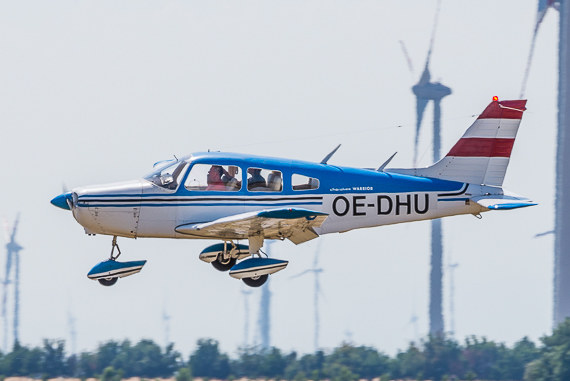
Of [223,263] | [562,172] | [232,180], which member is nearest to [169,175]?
[232,180]

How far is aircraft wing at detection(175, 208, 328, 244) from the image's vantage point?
26766 mm

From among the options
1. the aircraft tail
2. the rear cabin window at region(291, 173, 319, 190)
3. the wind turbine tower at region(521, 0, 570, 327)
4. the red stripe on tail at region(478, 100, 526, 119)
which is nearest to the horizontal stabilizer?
the aircraft tail

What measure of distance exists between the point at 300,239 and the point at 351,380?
44.1 metres

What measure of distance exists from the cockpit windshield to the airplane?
2 centimetres

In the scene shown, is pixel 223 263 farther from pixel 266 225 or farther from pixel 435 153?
pixel 435 153

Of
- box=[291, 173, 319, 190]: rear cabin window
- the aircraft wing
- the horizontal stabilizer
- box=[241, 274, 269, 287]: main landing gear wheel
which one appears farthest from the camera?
the horizontal stabilizer

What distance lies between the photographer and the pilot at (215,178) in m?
28.4

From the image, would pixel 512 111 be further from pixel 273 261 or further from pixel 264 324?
pixel 264 324

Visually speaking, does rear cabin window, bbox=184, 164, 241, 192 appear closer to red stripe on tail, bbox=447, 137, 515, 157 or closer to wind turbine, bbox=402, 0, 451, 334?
red stripe on tail, bbox=447, 137, 515, 157

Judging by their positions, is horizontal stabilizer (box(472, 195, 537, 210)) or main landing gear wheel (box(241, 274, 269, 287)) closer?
main landing gear wheel (box(241, 274, 269, 287))

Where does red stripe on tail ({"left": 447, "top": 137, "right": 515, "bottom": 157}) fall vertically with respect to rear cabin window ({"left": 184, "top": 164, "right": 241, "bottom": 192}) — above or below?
above

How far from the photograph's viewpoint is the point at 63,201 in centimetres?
2848

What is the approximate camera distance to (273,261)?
1131 inches

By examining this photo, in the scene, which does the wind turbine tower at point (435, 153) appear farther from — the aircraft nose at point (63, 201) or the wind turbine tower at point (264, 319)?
the aircraft nose at point (63, 201)
